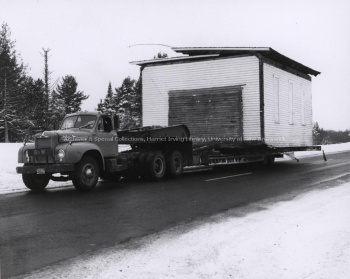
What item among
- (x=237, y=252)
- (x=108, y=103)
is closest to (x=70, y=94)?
(x=108, y=103)

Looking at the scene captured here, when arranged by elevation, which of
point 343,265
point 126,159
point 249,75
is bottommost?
point 343,265

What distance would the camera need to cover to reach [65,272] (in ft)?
14.4

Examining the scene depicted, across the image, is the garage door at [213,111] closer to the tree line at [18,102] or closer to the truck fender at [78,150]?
the truck fender at [78,150]

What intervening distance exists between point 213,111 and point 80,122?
8.36 m

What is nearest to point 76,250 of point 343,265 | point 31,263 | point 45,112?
point 31,263

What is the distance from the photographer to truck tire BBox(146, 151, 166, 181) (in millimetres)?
13258

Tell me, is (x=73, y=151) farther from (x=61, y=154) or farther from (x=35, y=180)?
(x=35, y=180)

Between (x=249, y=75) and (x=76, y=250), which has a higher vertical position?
(x=249, y=75)

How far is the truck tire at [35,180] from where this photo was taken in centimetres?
1152

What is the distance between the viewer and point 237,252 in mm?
5043

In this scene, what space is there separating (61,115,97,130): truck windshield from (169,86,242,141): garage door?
8.08m

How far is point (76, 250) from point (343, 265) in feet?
10.7

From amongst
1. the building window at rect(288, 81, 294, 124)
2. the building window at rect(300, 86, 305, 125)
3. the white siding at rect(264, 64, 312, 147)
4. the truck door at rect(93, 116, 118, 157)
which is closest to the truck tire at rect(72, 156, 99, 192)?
the truck door at rect(93, 116, 118, 157)

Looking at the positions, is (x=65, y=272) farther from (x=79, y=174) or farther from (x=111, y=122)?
(x=111, y=122)
